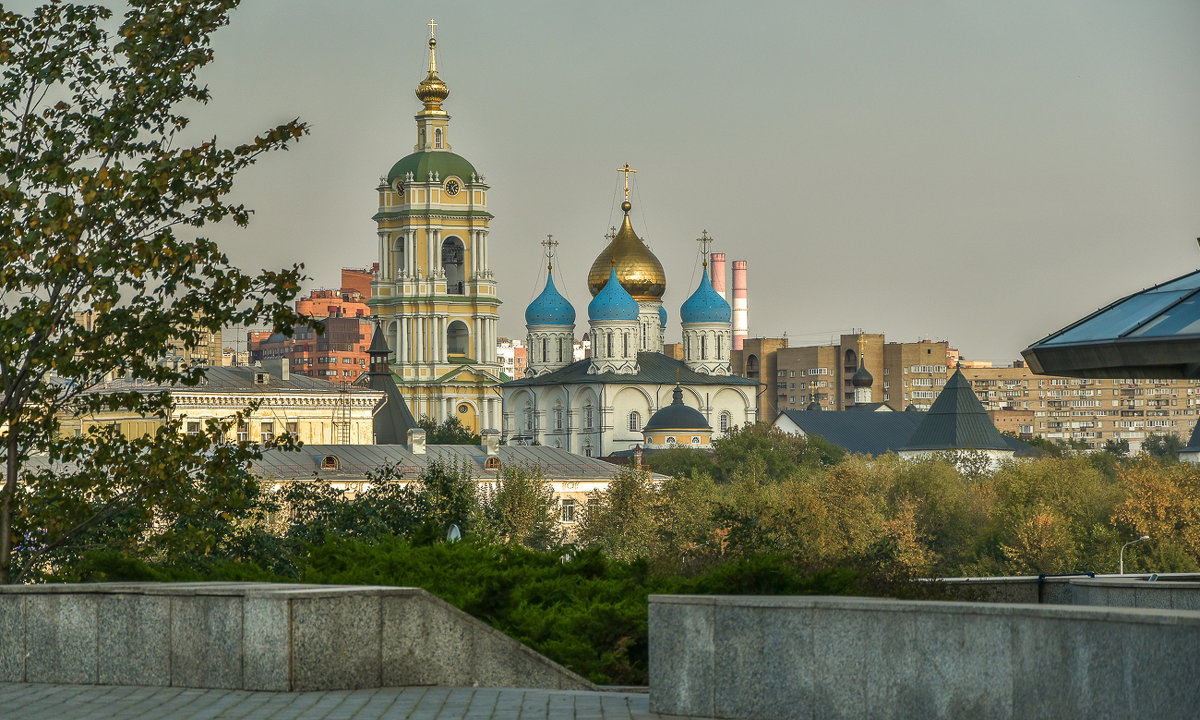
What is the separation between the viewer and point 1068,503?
72125 millimetres

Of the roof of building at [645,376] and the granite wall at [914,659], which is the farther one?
the roof of building at [645,376]

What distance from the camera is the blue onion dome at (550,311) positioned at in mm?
135875

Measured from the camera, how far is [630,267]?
136 meters

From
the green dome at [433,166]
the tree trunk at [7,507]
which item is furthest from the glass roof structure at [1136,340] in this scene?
the green dome at [433,166]

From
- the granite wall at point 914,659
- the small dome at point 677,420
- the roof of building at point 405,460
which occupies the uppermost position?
the granite wall at point 914,659

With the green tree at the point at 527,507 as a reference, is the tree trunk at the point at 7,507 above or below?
above

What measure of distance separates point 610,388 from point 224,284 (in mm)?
115104

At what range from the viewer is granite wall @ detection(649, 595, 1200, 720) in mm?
8648

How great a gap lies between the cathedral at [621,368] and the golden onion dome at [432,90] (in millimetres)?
16161

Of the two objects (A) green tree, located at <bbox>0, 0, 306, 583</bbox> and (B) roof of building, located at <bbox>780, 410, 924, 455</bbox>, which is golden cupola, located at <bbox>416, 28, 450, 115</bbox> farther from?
(A) green tree, located at <bbox>0, 0, 306, 583</bbox>

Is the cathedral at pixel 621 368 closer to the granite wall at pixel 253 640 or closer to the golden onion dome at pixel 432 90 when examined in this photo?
the golden onion dome at pixel 432 90

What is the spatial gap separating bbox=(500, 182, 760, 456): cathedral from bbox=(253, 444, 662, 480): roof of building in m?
35.3

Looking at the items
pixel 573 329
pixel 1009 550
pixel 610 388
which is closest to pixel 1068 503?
pixel 1009 550

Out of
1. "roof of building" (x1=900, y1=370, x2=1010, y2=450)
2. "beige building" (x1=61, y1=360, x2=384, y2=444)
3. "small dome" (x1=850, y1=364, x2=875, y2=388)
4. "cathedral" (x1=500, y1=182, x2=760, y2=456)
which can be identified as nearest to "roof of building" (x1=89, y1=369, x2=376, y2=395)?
"beige building" (x1=61, y1=360, x2=384, y2=444)
